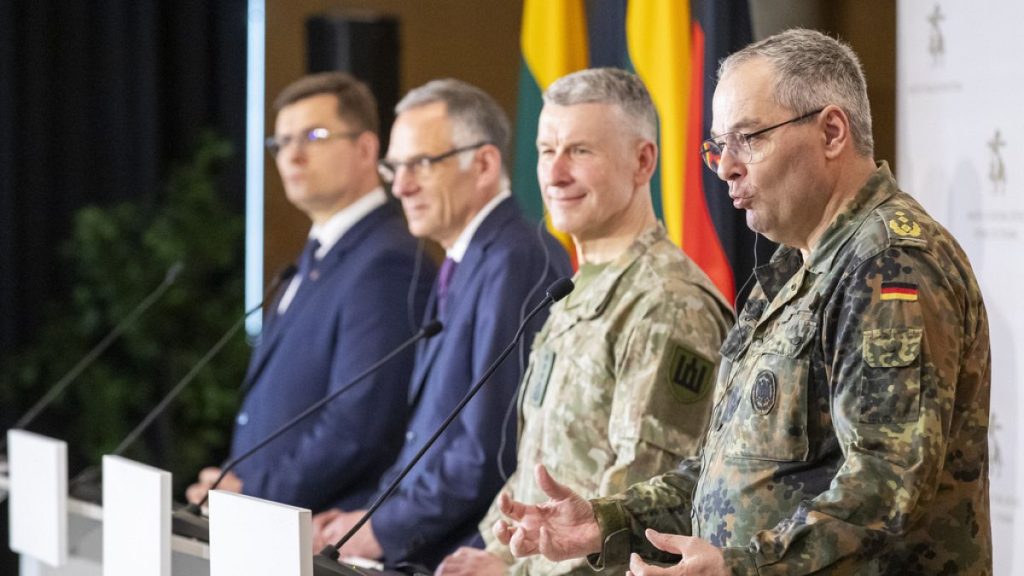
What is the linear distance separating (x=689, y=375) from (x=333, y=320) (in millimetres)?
1624

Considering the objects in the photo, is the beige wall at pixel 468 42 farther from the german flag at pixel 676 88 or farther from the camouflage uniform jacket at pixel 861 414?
the camouflage uniform jacket at pixel 861 414

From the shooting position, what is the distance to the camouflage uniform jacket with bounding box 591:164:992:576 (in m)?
1.77

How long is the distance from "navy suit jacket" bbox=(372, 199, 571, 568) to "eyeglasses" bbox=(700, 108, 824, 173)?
103cm

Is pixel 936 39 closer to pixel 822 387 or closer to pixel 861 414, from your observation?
pixel 822 387

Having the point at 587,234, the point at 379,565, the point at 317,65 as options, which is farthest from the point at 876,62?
the point at 317,65

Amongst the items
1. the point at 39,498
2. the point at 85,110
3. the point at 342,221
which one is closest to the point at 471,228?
the point at 342,221

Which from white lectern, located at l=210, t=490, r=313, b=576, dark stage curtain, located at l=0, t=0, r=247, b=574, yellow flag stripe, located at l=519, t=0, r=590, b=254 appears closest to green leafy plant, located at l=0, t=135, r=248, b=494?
dark stage curtain, located at l=0, t=0, r=247, b=574

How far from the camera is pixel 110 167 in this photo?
20.1 ft

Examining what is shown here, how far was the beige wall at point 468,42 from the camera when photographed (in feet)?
9.28

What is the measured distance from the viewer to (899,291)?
1.84 m

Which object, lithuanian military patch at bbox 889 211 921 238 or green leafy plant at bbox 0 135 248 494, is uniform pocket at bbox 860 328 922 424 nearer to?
lithuanian military patch at bbox 889 211 921 238

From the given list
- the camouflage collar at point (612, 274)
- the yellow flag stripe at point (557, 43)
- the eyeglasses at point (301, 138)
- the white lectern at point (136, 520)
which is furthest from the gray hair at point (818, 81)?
the eyeglasses at point (301, 138)

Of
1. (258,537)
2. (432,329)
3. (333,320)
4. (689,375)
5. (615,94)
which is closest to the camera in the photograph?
(258,537)

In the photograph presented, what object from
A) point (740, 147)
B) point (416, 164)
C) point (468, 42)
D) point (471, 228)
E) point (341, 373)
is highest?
point (468, 42)
